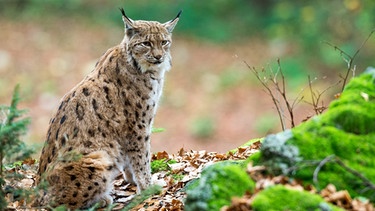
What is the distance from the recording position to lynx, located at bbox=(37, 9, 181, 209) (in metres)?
6.64

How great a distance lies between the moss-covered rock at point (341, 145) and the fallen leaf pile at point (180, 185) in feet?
0.35

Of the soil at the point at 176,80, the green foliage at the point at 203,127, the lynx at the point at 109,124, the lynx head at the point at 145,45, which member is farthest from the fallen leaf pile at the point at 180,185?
the green foliage at the point at 203,127

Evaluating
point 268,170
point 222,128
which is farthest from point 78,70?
point 268,170

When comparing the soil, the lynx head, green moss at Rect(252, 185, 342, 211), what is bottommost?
green moss at Rect(252, 185, 342, 211)

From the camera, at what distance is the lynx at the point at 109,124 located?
664 cm

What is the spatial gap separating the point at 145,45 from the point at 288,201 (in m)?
3.19

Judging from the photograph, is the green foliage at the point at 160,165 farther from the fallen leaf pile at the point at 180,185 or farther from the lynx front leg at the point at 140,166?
the lynx front leg at the point at 140,166

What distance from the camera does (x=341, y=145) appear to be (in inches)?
196

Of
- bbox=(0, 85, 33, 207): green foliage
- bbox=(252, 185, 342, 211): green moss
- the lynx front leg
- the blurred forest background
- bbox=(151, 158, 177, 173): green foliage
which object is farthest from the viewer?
the blurred forest background

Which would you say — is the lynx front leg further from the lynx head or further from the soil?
the soil

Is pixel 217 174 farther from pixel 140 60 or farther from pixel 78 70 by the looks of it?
pixel 78 70

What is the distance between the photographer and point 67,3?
1920cm

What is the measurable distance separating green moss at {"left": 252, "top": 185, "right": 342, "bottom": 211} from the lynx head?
302 centimetres

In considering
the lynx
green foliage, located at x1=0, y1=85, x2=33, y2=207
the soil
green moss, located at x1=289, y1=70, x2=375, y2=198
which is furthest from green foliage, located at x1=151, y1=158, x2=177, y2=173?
the soil
